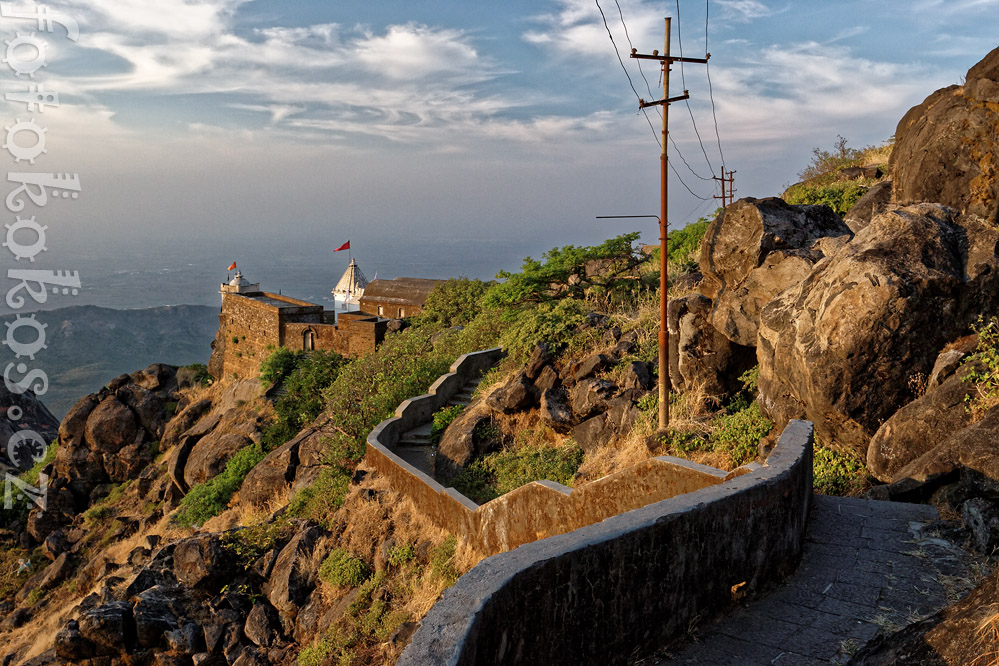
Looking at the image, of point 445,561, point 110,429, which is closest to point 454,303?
point 110,429

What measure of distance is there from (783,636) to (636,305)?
15.1 m

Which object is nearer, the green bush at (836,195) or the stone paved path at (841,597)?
the stone paved path at (841,597)

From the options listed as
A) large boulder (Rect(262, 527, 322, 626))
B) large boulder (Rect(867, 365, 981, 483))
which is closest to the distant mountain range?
large boulder (Rect(262, 527, 322, 626))

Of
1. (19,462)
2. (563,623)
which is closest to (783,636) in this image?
(563,623)

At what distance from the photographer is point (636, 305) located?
1897cm

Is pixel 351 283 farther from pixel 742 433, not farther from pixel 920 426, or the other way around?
pixel 920 426

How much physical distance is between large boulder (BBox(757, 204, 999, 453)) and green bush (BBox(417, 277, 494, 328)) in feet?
60.0

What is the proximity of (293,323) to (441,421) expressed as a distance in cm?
1564

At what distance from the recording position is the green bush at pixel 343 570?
473 inches

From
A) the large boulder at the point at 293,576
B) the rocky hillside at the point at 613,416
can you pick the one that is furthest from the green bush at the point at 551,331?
the large boulder at the point at 293,576

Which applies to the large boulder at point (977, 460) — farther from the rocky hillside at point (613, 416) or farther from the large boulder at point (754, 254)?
the large boulder at point (754, 254)

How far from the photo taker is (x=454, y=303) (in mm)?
27453

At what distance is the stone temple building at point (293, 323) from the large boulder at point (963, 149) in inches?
762

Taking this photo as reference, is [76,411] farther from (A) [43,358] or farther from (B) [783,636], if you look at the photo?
(A) [43,358]
